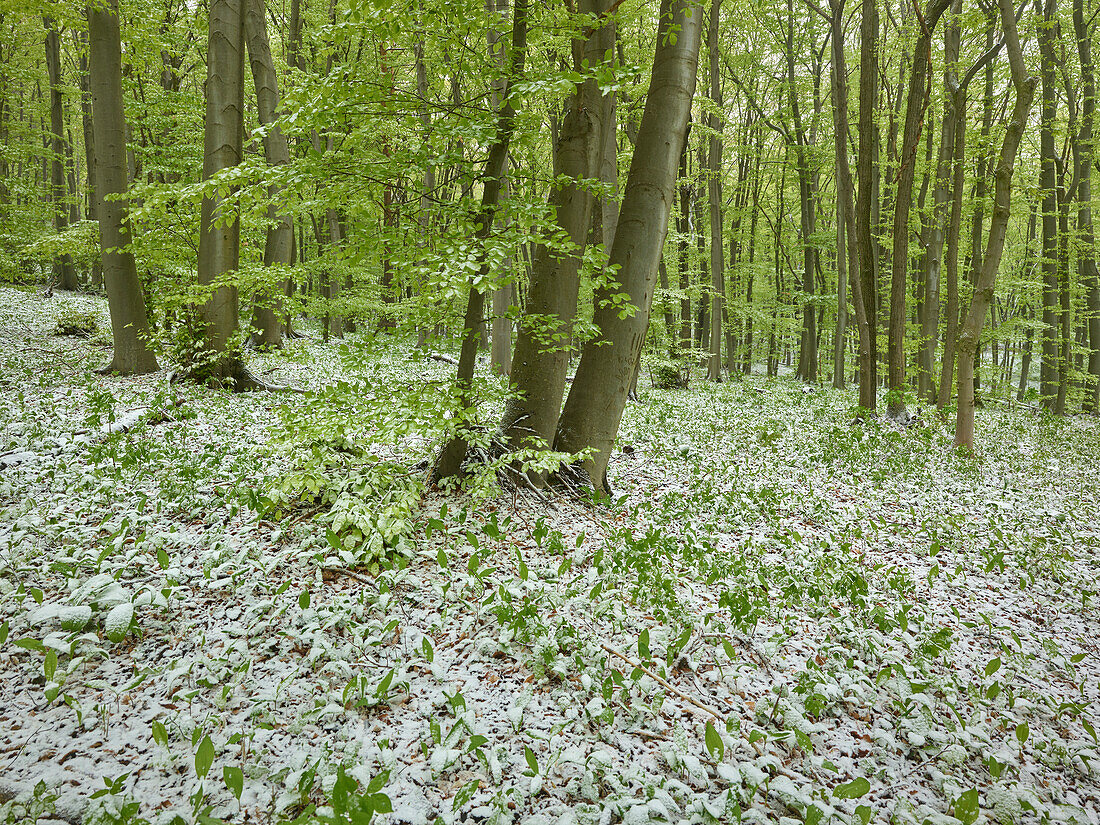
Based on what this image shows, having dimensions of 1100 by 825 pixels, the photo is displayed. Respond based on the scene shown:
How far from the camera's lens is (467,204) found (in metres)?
3.84

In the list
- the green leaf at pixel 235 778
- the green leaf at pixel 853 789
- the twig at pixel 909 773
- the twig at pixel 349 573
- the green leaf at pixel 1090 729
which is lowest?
the twig at pixel 909 773

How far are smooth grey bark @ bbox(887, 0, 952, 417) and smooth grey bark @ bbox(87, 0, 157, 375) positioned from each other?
41.1ft

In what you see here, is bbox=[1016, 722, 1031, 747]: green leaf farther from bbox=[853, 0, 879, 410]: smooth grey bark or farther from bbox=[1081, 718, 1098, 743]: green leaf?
bbox=[853, 0, 879, 410]: smooth grey bark

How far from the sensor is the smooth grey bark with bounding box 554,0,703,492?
498 cm

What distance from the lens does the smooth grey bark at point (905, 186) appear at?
9359mm

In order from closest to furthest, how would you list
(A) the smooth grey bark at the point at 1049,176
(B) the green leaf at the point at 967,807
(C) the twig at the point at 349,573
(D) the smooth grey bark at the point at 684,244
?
(B) the green leaf at the point at 967,807 < (C) the twig at the point at 349,573 < (A) the smooth grey bark at the point at 1049,176 < (D) the smooth grey bark at the point at 684,244

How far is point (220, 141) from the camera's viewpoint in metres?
7.68

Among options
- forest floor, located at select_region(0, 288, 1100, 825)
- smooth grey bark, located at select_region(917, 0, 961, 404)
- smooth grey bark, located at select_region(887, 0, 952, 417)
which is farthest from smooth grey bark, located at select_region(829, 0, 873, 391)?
forest floor, located at select_region(0, 288, 1100, 825)

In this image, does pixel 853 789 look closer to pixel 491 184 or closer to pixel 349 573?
pixel 349 573

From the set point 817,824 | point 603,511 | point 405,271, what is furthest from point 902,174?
point 817,824

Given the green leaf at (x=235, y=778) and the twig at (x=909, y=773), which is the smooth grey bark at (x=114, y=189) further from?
the twig at (x=909, y=773)

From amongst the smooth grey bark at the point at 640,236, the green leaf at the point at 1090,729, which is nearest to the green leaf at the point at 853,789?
the green leaf at the point at 1090,729

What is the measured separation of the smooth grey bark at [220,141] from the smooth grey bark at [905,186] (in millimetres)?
10945

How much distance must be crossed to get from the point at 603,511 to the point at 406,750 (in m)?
3.16
